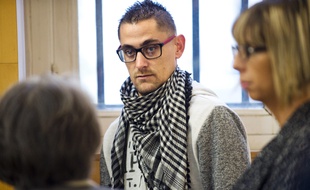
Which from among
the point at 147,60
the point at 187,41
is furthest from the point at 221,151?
the point at 187,41

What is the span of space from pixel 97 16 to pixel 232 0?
579mm

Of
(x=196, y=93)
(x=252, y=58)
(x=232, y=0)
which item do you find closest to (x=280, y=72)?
(x=252, y=58)

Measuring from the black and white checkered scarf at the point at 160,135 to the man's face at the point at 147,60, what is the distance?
0.02m

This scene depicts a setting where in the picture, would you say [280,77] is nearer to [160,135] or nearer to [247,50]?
[247,50]

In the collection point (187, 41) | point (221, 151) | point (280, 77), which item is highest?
point (187, 41)

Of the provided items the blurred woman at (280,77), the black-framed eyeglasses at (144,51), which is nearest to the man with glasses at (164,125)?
the black-framed eyeglasses at (144,51)

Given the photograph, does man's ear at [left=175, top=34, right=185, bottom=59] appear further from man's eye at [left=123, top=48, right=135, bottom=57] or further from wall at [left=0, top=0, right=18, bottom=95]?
wall at [left=0, top=0, right=18, bottom=95]

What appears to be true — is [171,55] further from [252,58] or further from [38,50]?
[38,50]

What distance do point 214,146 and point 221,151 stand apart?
0.03m

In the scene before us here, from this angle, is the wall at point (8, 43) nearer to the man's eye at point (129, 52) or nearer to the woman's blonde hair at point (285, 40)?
the man's eye at point (129, 52)

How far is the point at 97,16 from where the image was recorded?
2166 millimetres

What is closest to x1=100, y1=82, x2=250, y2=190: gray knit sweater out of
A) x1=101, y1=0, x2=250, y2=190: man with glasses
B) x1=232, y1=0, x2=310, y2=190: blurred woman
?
x1=101, y1=0, x2=250, y2=190: man with glasses

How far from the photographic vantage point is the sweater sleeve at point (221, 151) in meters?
1.40

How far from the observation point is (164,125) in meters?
1.50
